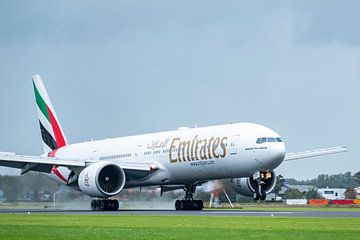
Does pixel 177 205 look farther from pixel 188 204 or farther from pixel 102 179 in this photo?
pixel 102 179

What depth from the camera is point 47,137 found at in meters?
76.5

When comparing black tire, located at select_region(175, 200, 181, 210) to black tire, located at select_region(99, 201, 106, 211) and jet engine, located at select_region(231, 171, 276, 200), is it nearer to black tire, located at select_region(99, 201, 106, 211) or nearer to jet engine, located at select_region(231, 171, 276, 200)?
jet engine, located at select_region(231, 171, 276, 200)

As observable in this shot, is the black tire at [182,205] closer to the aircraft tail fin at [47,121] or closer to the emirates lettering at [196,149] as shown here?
the emirates lettering at [196,149]

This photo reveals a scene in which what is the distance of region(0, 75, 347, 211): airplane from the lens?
56.1 m

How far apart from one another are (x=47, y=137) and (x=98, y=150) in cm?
851

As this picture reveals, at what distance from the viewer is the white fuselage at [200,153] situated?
55.8 metres

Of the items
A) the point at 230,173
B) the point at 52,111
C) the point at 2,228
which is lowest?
the point at 2,228

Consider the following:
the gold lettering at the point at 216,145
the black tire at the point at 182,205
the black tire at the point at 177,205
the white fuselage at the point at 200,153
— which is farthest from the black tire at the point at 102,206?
the gold lettering at the point at 216,145

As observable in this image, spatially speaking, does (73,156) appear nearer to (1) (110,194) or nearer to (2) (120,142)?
(2) (120,142)

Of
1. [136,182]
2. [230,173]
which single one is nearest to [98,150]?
[136,182]

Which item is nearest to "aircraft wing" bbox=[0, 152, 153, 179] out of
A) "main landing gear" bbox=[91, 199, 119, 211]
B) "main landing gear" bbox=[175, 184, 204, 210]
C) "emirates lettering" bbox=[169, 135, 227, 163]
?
"emirates lettering" bbox=[169, 135, 227, 163]

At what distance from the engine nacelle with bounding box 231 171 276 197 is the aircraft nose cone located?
73.6 inches

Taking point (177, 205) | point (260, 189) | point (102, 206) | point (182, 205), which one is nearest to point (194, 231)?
point (260, 189)

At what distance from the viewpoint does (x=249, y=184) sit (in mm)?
Result: 61844
